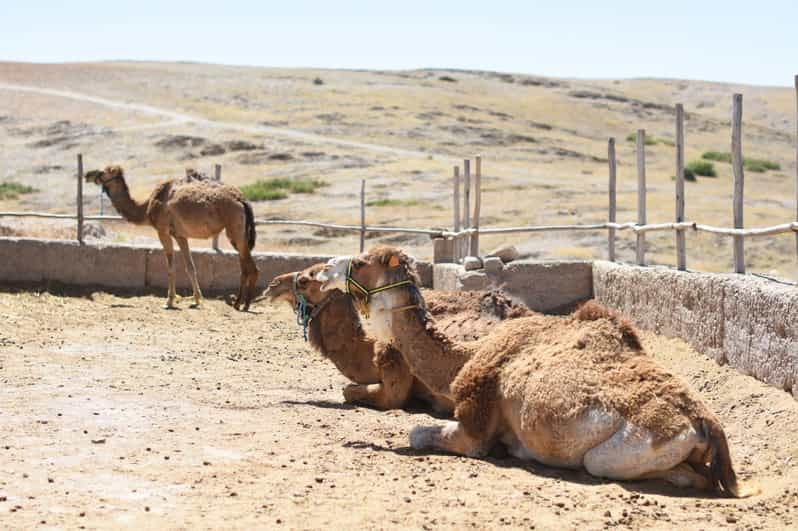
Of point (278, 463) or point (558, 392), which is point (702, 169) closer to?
point (558, 392)

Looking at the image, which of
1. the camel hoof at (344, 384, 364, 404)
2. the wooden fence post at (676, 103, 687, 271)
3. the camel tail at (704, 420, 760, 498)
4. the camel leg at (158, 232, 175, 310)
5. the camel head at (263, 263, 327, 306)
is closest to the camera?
the camel tail at (704, 420, 760, 498)

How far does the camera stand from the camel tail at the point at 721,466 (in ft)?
19.2

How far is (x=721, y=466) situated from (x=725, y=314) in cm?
276

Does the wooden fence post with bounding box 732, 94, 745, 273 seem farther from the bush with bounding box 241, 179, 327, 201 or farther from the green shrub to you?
the green shrub

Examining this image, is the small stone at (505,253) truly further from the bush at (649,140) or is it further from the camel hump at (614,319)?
the bush at (649,140)

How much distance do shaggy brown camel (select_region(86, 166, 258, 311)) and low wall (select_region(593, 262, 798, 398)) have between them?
578 centimetres

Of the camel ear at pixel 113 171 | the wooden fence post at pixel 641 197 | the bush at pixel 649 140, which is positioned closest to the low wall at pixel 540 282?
the wooden fence post at pixel 641 197

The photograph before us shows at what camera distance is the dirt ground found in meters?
5.38

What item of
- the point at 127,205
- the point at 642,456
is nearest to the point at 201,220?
the point at 127,205

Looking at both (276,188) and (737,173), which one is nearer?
(737,173)

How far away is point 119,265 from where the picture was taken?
16.3 meters

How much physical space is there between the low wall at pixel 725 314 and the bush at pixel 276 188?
888 inches

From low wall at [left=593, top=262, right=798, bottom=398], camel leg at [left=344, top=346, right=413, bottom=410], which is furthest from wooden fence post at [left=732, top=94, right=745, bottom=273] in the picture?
camel leg at [left=344, top=346, right=413, bottom=410]

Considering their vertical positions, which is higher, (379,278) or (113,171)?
(113,171)
